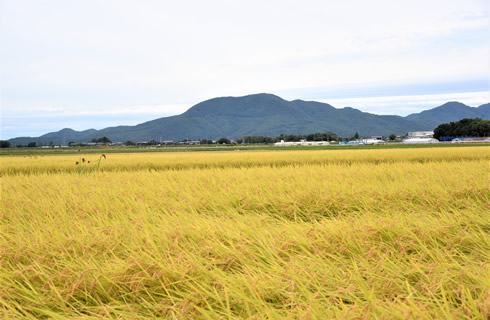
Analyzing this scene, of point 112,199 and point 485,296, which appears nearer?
point 485,296

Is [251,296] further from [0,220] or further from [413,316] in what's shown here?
[0,220]

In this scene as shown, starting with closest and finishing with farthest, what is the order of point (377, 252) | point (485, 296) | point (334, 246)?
point (485, 296)
point (377, 252)
point (334, 246)

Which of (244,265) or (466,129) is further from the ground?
(466,129)

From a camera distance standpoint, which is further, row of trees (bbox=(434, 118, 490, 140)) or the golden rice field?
row of trees (bbox=(434, 118, 490, 140))

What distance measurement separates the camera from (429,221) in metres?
3.84

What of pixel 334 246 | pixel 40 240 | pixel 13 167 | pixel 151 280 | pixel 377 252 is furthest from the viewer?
pixel 13 167

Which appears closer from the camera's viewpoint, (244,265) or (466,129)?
(244,265)

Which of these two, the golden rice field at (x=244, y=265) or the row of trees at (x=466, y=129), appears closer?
the golden rice field at (x=244, y=265)

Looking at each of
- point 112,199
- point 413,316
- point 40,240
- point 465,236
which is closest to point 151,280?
point 40,240

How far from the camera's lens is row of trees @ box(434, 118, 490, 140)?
9656cm

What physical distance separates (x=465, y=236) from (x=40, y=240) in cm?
396

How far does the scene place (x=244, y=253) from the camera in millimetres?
2848

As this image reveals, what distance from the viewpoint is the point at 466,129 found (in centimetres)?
10019

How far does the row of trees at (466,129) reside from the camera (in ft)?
317
